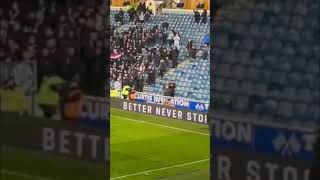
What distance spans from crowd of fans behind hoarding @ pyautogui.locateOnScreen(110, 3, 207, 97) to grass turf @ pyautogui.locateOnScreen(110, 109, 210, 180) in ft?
6.23

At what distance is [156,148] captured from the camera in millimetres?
11586

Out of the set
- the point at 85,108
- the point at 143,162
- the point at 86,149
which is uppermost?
the point at 85,108

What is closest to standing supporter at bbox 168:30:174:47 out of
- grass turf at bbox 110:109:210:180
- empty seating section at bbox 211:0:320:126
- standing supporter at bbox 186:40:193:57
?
standing supporter at bbox 186:40:193:57

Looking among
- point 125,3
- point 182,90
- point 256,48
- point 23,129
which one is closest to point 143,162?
point 182,90

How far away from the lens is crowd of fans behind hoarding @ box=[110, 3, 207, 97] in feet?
54.5

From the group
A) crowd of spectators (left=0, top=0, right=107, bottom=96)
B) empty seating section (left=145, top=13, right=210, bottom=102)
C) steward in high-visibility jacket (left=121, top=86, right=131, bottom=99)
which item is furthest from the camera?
steward in high-visibility jacket (left=121, top=86, right=131, bottom=99)

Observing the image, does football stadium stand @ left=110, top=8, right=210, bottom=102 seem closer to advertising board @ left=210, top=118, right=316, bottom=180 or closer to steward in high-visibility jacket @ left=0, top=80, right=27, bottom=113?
steward in high-visibility jacket @ left=0, top=80, right=27, bottom=113

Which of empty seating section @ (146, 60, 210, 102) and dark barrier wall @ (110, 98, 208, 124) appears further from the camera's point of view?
empty seating section @ (146, 60, 210, 102)

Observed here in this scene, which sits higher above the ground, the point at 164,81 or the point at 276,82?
the point at 276,82

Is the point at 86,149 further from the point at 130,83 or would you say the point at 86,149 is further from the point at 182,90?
the point at 130,83

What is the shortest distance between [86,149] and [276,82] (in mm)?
1339

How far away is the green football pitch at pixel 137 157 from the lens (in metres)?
3.85

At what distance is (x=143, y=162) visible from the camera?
1033 centimetres

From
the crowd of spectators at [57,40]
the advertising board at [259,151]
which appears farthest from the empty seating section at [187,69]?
the advertising board at [259,151]
